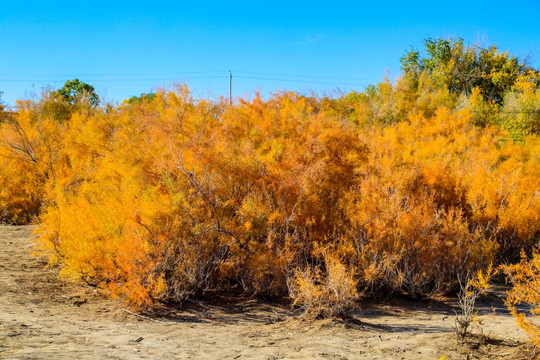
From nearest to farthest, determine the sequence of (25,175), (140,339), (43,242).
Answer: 1. (140,339)
2. (43,242)
3. (25,175)

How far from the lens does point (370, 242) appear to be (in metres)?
10.5

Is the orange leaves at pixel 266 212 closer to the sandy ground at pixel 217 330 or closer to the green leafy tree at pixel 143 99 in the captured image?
the sandy ground at pixel 217 330

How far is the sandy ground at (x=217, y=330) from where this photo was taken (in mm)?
5855

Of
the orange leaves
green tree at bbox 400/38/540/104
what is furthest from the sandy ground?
green tree at bbox 400/38/540/104

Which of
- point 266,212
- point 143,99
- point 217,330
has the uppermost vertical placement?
point 143,99

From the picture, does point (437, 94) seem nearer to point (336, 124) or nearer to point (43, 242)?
point (336, 124)

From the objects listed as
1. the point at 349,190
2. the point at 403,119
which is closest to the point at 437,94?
the point at 403,119

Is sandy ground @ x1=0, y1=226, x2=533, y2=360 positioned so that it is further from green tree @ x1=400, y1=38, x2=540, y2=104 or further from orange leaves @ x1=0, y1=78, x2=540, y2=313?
green tree @ x1=400, y1=38, x2=540, y2=104

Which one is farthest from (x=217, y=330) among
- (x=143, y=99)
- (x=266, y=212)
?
(x=143, y=99)

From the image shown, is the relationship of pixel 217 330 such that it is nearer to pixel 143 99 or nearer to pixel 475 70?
pixel 143 99

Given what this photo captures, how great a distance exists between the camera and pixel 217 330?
297 inches

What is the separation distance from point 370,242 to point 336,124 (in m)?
3.62

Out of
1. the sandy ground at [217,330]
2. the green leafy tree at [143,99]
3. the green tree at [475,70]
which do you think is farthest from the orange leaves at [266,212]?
the green tree at [475,70]

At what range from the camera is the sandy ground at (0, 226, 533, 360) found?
5855 mm
